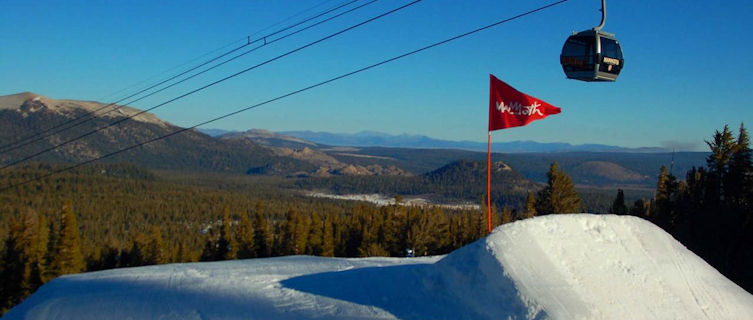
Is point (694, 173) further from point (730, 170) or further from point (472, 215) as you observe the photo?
point (472, 215)

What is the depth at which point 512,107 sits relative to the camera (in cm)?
1526

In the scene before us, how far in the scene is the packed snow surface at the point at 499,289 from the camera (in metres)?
9.57

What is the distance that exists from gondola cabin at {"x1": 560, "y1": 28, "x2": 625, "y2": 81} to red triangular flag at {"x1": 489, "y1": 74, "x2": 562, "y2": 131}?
112cm

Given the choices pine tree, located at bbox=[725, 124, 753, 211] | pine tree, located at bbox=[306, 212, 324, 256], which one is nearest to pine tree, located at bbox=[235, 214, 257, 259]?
pine tree, located at bbox=[306, 212, 324, 256]

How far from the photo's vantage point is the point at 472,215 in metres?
60.8

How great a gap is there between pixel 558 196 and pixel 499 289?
3563 cm

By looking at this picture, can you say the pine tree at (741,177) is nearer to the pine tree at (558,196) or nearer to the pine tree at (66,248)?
the pine tree at (558,196)

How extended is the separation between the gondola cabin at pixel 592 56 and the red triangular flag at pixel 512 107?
3.69ft

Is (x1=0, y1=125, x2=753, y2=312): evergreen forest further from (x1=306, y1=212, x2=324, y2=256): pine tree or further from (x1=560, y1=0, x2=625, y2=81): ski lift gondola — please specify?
(x1=560, y1=0, x2=625, y2=81): ski lift gondola

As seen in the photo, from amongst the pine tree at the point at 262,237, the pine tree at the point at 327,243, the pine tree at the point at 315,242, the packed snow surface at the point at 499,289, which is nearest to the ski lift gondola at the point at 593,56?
the packed snow surface at the point at 499,289

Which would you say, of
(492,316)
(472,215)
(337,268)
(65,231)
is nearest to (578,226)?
(492,316)

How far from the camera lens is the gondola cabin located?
1445 centimetres

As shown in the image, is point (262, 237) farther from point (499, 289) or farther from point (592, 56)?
point (499, 289)

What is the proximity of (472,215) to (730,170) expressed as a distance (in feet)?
86.7
